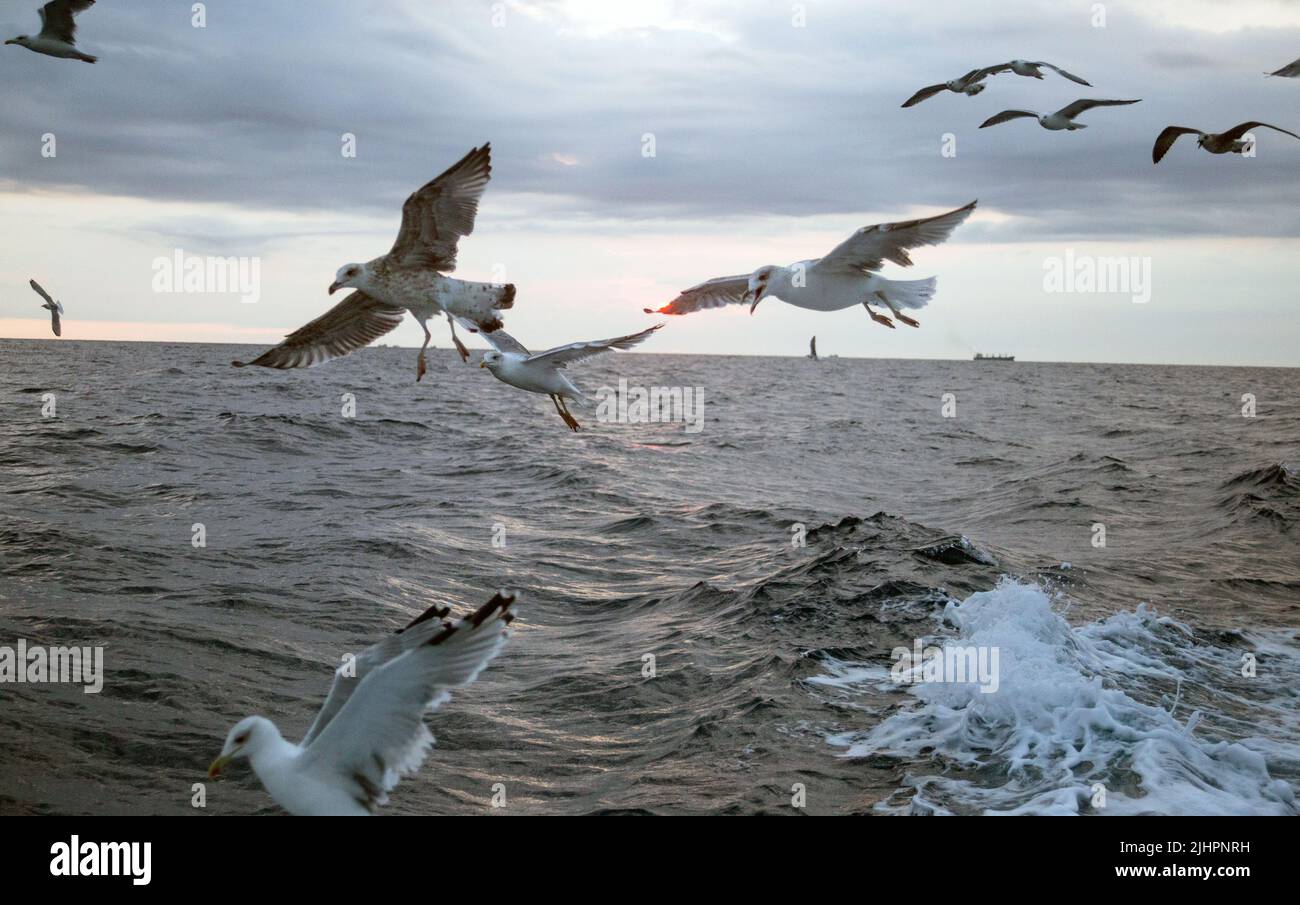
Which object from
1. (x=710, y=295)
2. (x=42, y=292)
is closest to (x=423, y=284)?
(x=710, y=295)

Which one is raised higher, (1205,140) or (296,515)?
(1205,140)

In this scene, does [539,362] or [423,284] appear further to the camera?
[423,284]

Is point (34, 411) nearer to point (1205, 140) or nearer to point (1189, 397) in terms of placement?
point (1205, 140)

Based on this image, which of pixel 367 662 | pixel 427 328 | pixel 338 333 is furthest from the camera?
pixel 338 333

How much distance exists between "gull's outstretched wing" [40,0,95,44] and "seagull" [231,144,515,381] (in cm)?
517

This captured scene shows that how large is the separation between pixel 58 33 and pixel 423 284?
631cm

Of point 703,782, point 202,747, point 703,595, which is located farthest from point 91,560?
point 703,782

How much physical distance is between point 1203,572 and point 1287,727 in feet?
19.2

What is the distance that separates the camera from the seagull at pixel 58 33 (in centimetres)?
1152

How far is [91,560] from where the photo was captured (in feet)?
41.3

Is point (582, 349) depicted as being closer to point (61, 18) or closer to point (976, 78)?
point (976, 78)

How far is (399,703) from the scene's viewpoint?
16.5 feet

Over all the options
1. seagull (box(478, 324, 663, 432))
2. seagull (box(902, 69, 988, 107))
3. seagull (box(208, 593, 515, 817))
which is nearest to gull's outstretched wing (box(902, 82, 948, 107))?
seagull (box(902, 69, 988, 107))
